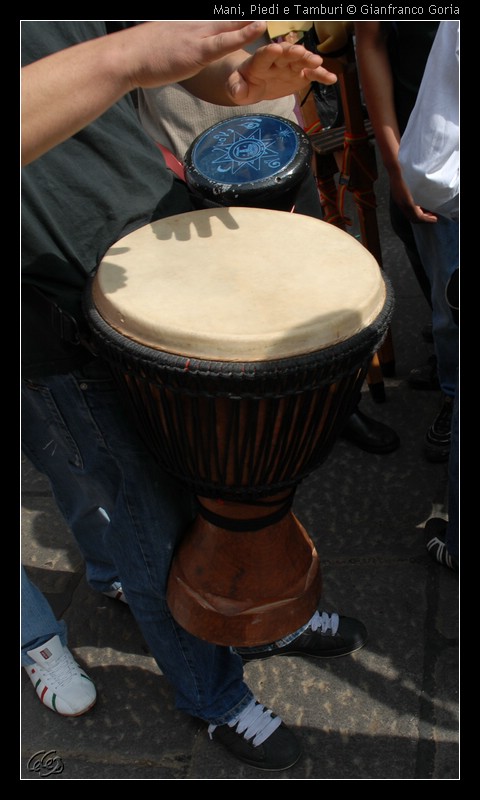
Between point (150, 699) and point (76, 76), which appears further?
point (150, 699)

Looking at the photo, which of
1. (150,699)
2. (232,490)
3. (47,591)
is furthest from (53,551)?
(232,490)

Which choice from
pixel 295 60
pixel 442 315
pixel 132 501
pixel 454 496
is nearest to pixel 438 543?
pixel 454 496

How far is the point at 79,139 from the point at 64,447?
614mm

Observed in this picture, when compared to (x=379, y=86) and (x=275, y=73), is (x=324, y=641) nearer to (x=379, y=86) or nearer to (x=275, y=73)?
(x=275, y=73)

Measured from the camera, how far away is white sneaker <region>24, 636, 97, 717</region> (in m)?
1.77

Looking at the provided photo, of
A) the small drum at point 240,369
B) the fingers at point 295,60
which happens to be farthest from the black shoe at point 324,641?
the fingers at point 295,60

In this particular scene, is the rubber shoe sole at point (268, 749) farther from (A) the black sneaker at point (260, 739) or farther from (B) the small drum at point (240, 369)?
(B) the small drum at point (240, 369)

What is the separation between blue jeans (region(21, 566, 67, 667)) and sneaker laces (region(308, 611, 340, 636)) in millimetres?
597

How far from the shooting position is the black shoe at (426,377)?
2605 mm

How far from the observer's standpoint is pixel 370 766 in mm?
1587

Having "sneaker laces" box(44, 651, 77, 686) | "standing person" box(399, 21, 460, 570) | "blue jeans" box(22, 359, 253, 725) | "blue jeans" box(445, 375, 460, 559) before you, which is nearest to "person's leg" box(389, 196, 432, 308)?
"standing person" box(399, 21, 460, 570)

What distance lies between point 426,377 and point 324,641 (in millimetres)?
1097

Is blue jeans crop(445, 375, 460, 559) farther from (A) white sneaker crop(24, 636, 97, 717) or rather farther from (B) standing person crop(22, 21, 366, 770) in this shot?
(A) white sneaker crop(24, 636, 97, 717)

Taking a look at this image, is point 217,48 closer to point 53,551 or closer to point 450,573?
point 450,573
